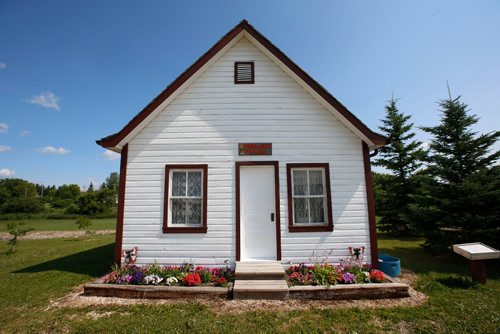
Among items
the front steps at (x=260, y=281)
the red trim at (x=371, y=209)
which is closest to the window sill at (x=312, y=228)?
the front steps at (x=260, y=281)

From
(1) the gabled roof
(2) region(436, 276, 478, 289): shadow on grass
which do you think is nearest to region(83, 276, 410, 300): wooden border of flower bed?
(2) region(436, 276, 478, 289): shadow on grass

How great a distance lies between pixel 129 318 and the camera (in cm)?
402

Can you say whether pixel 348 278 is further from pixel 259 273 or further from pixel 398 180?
pixel 398 180

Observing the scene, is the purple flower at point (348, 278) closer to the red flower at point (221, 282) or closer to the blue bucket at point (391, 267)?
the blue bucket at point (391, 267)

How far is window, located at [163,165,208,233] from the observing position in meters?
6.29

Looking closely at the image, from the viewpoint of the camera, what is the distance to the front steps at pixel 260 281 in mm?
4730

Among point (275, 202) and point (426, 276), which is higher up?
point (275, 202)

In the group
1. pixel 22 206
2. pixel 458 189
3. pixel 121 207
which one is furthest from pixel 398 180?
pixel 22 206

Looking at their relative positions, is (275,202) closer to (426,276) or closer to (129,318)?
(129,318)

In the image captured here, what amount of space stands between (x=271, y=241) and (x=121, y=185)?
4702mm

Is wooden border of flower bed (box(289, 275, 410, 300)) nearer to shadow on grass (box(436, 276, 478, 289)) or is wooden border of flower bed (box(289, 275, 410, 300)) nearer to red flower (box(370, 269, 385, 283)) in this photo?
red flower (box(370, 269, 385, 283))

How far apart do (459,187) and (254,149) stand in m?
7.58

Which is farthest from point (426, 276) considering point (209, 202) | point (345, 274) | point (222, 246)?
point (209, 202)

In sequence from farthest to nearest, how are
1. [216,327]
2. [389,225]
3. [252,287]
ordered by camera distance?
[389,225] → [252,287] → [216,327]
